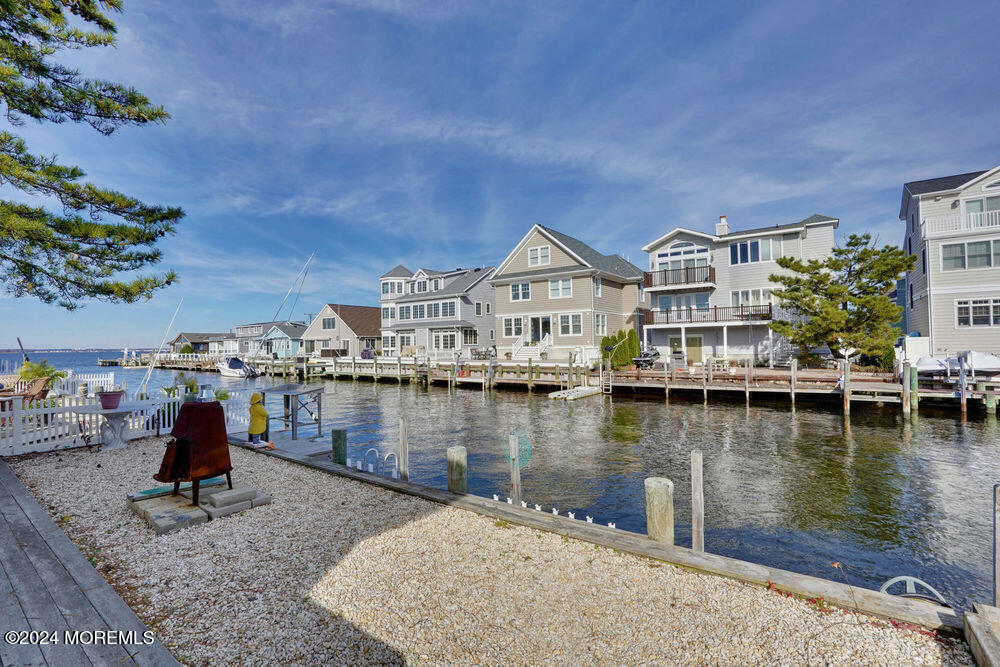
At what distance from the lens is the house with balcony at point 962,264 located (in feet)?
82.0

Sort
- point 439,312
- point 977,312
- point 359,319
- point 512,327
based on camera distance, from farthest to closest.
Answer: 1. point 359,319
2. point 439,312
3. point 512,327
4. point 977,312

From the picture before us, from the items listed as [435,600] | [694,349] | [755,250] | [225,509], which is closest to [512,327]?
[694,349]

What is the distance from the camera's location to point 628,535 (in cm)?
602

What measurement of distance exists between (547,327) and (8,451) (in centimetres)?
3121

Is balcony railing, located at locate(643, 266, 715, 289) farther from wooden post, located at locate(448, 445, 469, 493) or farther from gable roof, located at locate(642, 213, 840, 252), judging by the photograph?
wooden post, located at locate(448, 445, 469, 493)

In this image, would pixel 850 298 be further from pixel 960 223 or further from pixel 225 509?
pixel 225 509

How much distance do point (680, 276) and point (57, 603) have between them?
35865 mm

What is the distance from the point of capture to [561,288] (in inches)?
1439

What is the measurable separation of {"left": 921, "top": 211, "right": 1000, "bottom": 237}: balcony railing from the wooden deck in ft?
120

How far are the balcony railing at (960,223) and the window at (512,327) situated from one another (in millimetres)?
26705

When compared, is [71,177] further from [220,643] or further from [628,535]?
[628,535]

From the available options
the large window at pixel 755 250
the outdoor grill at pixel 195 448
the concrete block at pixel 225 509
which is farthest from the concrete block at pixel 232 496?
the large window at pixel 755 250

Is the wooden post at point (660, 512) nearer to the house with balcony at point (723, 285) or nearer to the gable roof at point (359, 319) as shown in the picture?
the house with balcony at point (723, 285)

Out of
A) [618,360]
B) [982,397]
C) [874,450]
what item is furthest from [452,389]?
[982,397]
